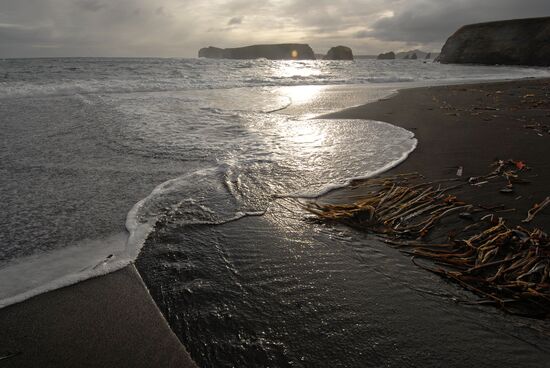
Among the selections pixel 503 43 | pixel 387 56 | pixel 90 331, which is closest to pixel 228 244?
pixel 90 331

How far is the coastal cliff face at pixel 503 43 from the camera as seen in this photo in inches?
1906

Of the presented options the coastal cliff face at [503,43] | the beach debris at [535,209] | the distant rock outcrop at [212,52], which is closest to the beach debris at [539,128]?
the beach debris at [535,209]

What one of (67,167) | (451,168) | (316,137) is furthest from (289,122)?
(67,167)

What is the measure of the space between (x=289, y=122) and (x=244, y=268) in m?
5.69

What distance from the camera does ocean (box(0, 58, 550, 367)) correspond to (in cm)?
182

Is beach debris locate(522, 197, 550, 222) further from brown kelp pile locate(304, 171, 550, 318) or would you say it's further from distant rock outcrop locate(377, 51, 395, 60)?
distant rock outcrop locate(377, 51, 395, 60)

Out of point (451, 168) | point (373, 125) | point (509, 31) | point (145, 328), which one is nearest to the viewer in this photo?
point (145, 328)

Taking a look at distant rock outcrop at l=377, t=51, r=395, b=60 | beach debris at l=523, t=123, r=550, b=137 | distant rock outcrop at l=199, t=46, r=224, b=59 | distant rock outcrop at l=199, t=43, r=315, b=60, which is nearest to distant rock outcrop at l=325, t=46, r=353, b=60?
distant rock outcrop at l=377, t=51, r=395, b=60

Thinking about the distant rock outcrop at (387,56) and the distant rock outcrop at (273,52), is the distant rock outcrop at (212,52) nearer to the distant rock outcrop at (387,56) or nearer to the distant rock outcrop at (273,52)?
the distant rock outcrop at (273,52)

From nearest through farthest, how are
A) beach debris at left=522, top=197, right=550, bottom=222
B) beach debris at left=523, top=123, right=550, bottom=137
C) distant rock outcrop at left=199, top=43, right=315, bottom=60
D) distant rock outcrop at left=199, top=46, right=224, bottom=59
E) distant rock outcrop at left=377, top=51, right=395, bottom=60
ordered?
beach debris at left=522, top=197, right=550, bottom=222, beach debris at left=523, top=123, right=550, bottom=137, distant rock outcrop at left=377, top=51, right=395, bottom=60, distant rock outcrop at left=199, top=43, right=315, bottom=60, distant rock outcrop at left=199, top=46, right=224, bottom=59

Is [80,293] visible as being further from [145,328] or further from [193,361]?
[193,361]

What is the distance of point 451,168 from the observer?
4.33 m

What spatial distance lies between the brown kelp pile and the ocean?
0.67 feet

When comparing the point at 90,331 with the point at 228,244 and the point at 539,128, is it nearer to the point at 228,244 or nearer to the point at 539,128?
the point at 228,244
